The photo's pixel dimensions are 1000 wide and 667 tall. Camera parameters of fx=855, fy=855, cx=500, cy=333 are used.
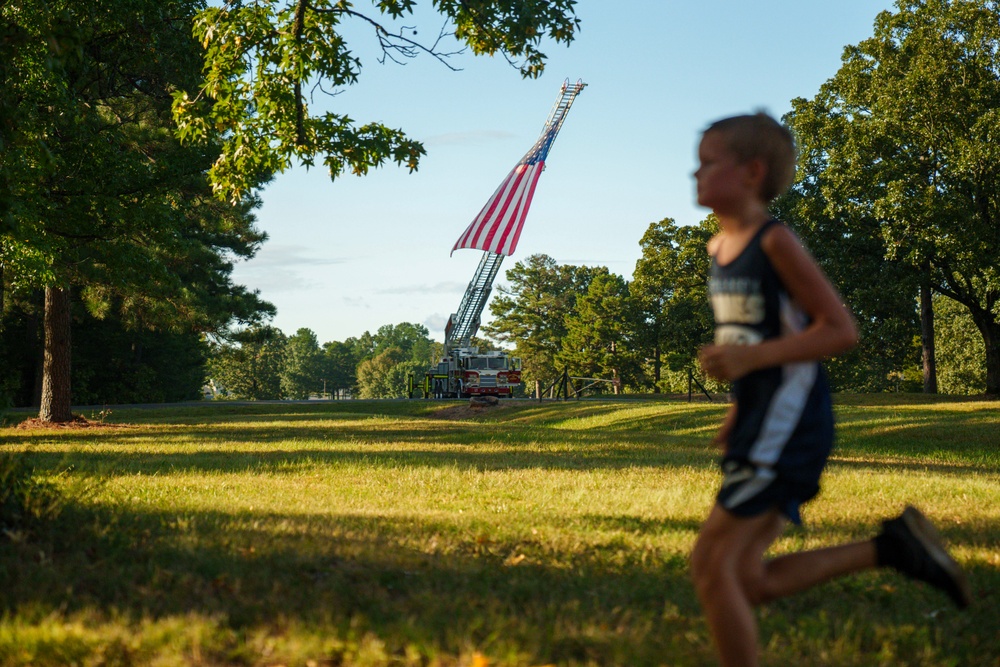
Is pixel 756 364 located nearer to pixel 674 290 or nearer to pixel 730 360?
pixel 730 360

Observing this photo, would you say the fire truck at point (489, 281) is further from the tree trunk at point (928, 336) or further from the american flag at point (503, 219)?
the tree trunk at point (928, 336)

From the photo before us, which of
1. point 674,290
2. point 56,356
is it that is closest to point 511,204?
point 56,356

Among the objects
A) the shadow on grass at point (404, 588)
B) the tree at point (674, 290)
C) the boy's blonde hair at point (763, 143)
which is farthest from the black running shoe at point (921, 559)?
the tree at point (674, 290)

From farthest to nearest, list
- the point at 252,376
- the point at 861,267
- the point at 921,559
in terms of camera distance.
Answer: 1. the point at 252,376
2. the point at 861,267
3. the point at 921,559

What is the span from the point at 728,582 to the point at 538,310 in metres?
68.6

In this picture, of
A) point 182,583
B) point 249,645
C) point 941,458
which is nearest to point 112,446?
point 182,583

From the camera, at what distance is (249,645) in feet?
10.5

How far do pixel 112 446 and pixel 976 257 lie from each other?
65.2ft

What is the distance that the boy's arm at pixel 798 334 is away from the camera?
8.05ft

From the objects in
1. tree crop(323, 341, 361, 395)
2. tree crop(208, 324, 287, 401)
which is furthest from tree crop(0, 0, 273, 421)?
tree crop(323, 341, 361, 395)

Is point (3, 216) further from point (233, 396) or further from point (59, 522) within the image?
point (233, 396)

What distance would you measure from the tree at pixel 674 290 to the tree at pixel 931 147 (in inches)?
697

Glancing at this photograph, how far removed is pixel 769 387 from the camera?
252 centimetres

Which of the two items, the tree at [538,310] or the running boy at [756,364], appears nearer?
the running boy at [756,364]
